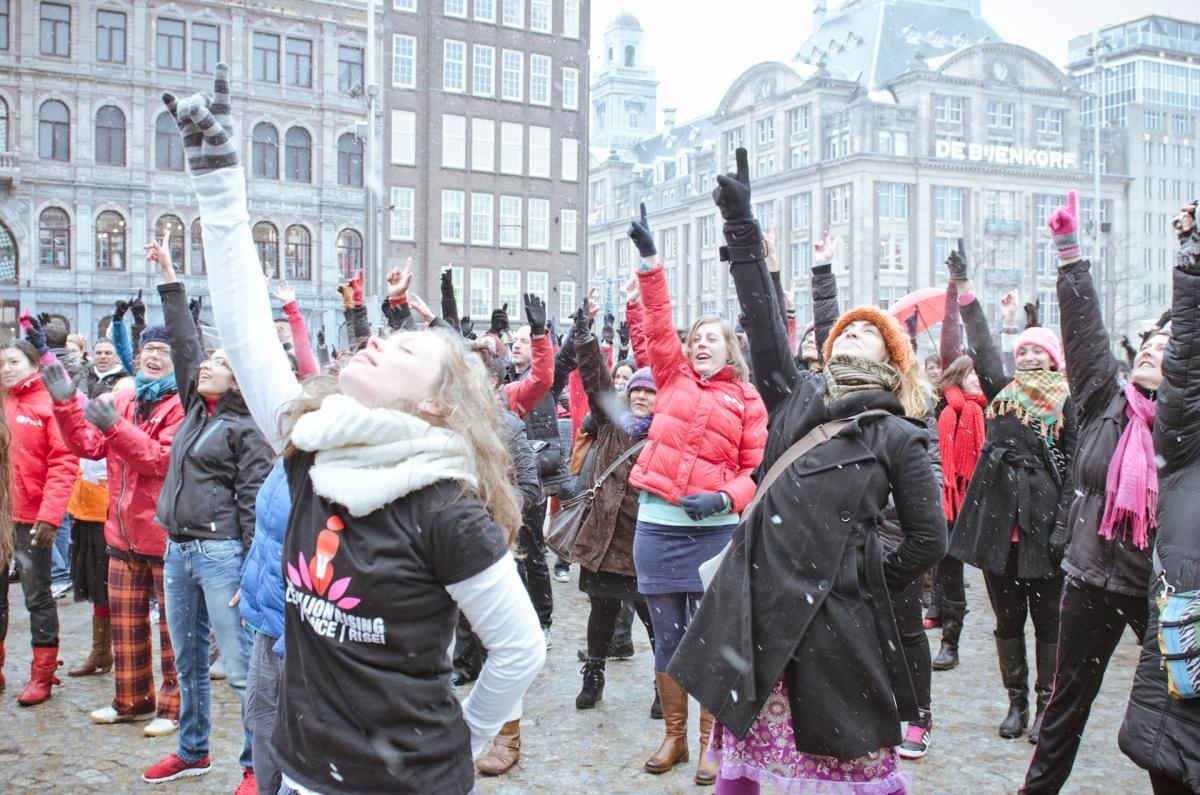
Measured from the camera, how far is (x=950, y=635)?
773cm

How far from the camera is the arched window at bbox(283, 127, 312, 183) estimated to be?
4284cm

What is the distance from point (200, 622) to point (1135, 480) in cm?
439

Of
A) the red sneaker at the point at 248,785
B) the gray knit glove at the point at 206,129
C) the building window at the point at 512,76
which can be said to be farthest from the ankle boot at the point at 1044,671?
the building window at the point at 512,76

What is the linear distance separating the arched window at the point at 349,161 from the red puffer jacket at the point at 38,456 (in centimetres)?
3863

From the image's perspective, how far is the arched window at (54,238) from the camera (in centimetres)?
3944

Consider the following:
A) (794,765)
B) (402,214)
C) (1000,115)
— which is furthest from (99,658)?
(1000,115)

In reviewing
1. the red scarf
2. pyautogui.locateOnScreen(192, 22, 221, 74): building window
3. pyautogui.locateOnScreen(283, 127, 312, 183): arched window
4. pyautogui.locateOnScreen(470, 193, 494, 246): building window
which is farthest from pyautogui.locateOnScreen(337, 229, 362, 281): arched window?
the red scarf

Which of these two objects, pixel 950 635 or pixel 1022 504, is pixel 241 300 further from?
pixel 950 635

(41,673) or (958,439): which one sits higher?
(958,439)

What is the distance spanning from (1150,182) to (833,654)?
83.0m

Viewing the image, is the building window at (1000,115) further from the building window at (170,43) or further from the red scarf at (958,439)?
the red scarf at (958,439)

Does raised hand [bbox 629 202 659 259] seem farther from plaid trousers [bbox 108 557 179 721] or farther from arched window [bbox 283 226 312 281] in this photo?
arched window [bbox 283 226 312 281]

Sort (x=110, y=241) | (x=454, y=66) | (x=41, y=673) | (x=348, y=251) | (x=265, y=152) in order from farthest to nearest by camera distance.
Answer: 1. (x=454, y=66)
2. (x=348, y=251)
3. (x=265, y=152)
4. (x=110, y=241)
5. (x=41, y=673)

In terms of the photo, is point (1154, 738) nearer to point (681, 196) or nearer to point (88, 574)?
point (88, 574)
